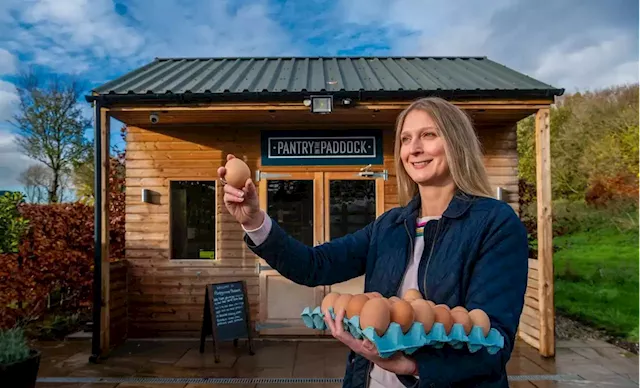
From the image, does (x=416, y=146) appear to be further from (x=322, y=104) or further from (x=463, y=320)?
(x=322, y=104)

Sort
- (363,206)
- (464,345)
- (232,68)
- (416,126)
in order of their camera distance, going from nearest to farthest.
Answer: (464,345)
(416,126)
(363,206)
(232,68)

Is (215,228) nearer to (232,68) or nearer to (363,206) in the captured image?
(363,206)

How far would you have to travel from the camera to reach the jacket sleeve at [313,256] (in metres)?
1.51

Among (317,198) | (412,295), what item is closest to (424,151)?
(412,295)

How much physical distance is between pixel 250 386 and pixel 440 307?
3938 mm

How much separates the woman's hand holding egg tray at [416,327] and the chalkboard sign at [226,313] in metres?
4.71

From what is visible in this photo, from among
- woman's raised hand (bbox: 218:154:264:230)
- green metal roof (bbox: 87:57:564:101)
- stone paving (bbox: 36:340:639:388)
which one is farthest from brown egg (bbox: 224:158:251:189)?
green metal roof (bbox: 87:57:564:101)

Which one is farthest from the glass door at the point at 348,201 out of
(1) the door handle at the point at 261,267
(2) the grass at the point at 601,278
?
(2) the grass at the point at 601,278

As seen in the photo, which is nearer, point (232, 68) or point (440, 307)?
point (440, 307)

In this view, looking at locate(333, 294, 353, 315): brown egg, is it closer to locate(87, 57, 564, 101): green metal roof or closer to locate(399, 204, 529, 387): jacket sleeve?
locate(399, 204, 529, 387): jacket sleeve

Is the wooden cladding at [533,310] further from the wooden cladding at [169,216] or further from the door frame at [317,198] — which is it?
the door frame at [317,198]

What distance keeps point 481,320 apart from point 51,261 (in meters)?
6.78

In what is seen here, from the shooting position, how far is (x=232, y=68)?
24.2 feet

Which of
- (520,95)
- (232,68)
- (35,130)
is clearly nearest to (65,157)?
(35,130)
